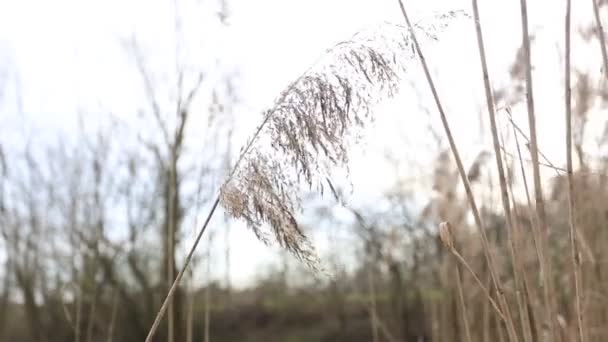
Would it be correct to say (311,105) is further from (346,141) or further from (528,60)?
(528,60)

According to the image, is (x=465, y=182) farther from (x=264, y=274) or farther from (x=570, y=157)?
(x=264, y=274)

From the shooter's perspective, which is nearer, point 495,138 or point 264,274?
point 495,138

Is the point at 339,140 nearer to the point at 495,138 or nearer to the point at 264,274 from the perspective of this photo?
the point at 495,138

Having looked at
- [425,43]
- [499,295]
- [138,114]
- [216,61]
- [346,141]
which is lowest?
[499,295]

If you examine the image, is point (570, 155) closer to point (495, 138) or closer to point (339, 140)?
point (495, 138)

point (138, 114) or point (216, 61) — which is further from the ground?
point (138, 114)

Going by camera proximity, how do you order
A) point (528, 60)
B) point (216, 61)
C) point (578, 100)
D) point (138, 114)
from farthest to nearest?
1. point (138, 114)
2. point (216, 61)
3. point (578, 100)
4. point (528, 60)

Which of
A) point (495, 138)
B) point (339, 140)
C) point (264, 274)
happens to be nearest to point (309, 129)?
point (339, 140)

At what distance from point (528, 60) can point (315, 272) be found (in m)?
0.32

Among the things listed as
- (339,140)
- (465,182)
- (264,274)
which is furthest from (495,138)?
(264,274)

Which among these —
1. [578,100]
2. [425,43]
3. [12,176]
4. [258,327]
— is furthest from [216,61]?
[258,327]

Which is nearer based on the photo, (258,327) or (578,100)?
(578,100)

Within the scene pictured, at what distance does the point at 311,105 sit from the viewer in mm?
738

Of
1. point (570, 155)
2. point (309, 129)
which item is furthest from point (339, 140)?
point (570, 155)
